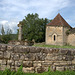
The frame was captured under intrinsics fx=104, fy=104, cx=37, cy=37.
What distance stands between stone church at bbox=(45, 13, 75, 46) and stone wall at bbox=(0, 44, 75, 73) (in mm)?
23363

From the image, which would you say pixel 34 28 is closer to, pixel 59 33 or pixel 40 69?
pixel 59 33

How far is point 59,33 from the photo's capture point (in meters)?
28.1

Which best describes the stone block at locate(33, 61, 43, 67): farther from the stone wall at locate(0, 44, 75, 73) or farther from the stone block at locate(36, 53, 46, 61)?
the stone block at locate(36, 53, 46, 61)

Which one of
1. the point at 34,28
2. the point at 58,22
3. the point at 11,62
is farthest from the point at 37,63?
the point at 34,28

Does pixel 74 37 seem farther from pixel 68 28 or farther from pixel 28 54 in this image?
pixel 28 54

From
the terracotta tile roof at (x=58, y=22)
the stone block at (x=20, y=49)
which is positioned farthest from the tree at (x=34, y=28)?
the stone block at (x=20, y=49)

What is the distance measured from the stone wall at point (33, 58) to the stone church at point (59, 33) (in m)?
23.4

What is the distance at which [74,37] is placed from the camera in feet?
86.4

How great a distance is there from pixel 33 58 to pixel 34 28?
1297 inches

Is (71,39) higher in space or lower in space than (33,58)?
higher

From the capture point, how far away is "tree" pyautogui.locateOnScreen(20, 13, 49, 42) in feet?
118

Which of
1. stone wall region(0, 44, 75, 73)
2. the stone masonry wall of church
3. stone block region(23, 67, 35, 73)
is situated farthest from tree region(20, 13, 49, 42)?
stone block region(23, 67, 35, 73)

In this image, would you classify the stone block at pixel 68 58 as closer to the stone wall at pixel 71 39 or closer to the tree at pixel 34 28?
the stone wall at pixel 71 39

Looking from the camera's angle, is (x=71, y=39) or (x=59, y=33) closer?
(x=71, y=39)
